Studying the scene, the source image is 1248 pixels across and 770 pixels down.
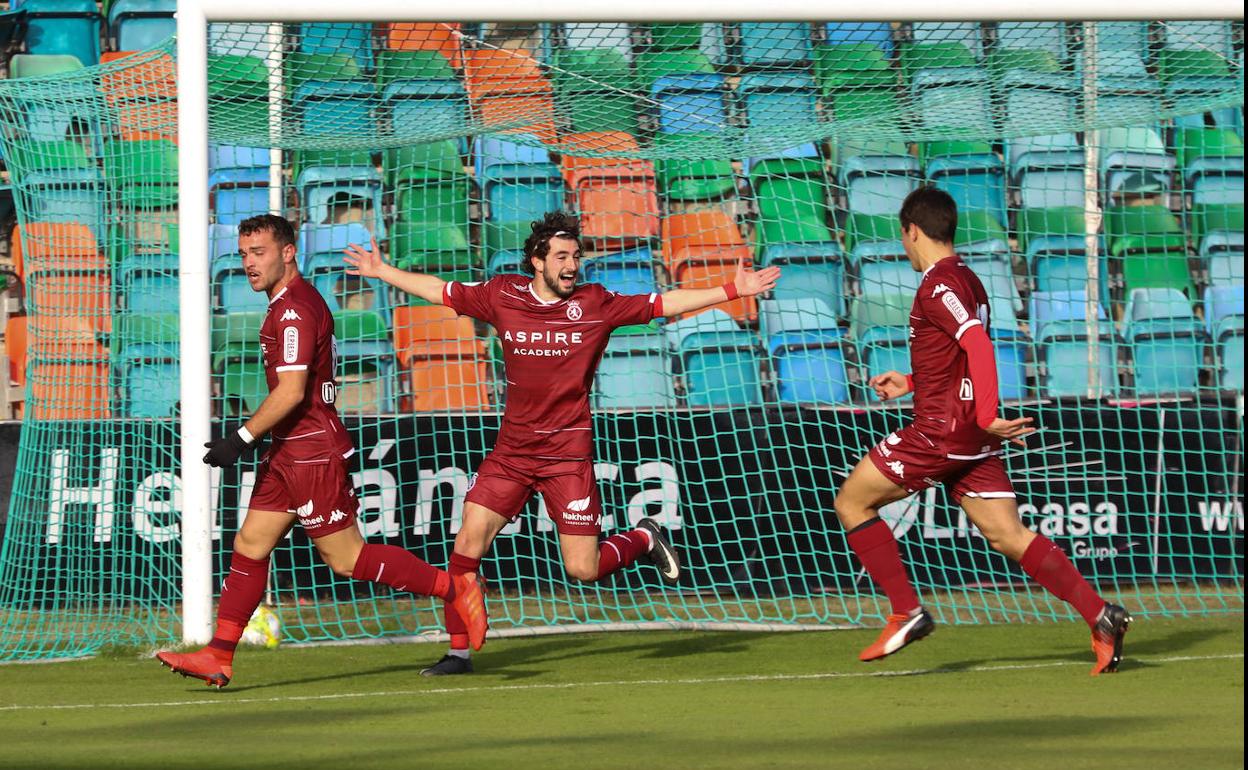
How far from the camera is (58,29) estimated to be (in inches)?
506

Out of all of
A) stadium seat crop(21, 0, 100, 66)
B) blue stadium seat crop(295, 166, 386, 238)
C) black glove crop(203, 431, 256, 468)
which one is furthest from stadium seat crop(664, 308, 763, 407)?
stadium seat crop(21, 0, 100, 66)

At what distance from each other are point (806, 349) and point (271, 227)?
4605 millimetres

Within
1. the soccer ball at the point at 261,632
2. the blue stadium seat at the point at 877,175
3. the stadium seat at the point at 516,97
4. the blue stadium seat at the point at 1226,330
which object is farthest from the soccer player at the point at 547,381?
the blue stadium seat at the point at 1226,330

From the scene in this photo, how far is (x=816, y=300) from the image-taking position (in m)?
10.5

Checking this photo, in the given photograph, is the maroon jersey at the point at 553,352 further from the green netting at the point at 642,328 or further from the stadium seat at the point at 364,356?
the stadium seat at the point at 364,356

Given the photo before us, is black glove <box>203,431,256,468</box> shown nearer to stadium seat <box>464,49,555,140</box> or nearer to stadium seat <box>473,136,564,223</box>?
stadium seat <box>464,49,555,140</box>

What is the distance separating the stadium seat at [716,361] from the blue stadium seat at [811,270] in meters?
0.51

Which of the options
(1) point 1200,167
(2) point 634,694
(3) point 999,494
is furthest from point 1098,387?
(2) point 634,694

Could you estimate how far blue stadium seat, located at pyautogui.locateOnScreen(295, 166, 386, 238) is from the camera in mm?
10289

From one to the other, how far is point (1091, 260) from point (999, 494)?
16.6 feet

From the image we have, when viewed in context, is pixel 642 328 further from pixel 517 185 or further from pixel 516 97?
pixel 516 97

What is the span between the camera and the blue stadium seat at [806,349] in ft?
33.4

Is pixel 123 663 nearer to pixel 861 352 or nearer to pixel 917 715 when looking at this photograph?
pixel 917 715

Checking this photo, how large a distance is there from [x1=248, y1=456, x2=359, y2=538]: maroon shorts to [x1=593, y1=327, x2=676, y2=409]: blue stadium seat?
400 cm
